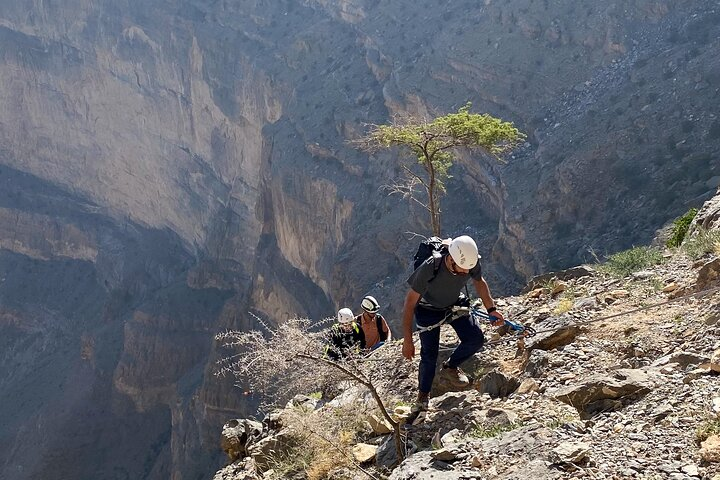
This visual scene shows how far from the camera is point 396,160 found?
3281 cm

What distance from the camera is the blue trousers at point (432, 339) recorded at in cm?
695

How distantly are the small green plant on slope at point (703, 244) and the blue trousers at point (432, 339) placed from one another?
3037 millimetres

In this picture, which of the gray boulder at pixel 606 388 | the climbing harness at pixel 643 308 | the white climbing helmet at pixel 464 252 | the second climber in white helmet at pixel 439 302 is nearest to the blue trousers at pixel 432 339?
the second climber in white helmet at pixel 439 302

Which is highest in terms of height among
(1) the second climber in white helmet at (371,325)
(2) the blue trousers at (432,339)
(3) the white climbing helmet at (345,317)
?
(3) the white climbing helmet at (345,317)

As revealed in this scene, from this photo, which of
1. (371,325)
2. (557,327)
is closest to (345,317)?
(371,325)

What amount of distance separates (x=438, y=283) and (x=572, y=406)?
1.65 m

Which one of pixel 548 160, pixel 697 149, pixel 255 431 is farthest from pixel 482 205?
pixel 255 431

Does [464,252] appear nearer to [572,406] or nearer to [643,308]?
[572,406]

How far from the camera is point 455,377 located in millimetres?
7602

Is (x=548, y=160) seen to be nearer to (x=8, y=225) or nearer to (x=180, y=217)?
(x=180, y=217)

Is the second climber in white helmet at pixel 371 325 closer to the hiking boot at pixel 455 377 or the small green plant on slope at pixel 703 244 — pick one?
the hiking boot at pixel 455 377

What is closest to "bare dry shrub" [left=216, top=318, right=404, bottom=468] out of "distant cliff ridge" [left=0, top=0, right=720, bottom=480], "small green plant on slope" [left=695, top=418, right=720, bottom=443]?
"small green plant on slope" [left=695, top=418, right=720, bottom=443]

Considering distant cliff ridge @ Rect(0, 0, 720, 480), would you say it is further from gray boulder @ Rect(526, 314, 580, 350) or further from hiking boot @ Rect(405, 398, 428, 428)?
hiking boot @ Rect(405, 398, 428, 428)

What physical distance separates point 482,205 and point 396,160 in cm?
489
